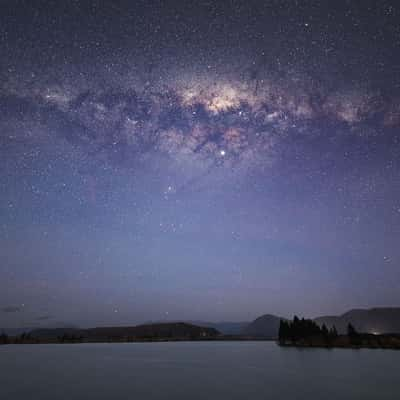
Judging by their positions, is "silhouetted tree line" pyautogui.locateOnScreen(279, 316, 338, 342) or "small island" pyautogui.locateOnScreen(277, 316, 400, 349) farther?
"silhouetted tree line" pyautogui.locateOnScreen(279, 316, 338, 342)

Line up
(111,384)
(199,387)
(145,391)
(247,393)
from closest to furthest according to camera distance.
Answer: (247,393) → (145,391) → (199,387) → (111,384)

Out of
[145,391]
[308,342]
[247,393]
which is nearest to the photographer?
[247,393]

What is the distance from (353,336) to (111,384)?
14689 cm

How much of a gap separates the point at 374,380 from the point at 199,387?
2986cm

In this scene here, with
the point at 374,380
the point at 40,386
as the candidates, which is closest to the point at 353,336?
the point at 374,380

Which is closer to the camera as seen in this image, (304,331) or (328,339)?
(328,339)

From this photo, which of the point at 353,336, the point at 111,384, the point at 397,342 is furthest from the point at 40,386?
the point at 397,342

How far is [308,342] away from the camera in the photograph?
17350 centimetres

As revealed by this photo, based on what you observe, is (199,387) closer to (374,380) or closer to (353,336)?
(374,380)

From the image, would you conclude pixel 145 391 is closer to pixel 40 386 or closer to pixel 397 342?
pixel 40 386

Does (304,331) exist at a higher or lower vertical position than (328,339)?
higher

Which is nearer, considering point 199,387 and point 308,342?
point 199,387

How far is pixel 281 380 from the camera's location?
56.2m

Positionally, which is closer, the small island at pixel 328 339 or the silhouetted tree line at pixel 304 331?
the small island at pixel 328 339
